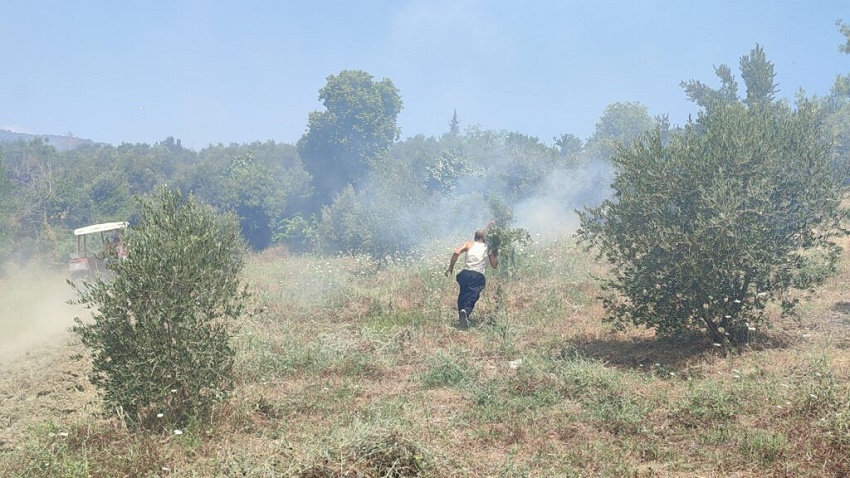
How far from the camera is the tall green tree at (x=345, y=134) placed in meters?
55.7

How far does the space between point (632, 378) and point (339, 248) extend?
950 inches

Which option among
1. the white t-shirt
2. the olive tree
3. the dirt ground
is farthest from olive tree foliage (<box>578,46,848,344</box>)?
the dirt ground

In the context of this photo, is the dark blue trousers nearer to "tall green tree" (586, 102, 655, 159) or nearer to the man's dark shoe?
the man's dark shoe

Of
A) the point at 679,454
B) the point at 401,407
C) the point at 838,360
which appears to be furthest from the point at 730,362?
the point at 401,407

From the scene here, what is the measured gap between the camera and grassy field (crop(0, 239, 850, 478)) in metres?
4.95

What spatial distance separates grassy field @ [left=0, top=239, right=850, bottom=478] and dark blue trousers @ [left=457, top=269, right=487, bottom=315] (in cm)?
44

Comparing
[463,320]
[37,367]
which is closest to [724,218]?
[463,320]

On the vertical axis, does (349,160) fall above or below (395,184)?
above

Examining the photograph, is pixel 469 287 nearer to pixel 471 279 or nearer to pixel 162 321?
pixel 471 279

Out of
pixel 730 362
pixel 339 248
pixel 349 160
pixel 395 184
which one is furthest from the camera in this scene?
pixel 349 160

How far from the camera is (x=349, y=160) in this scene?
55719 millimetres

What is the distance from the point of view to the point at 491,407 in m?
6.66

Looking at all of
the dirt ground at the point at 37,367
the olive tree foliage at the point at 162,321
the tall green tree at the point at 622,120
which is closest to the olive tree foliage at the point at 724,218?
the olive tree foliage at the point at 162,321

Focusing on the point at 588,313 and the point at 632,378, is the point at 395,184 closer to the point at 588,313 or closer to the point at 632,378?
the point at 588,313
